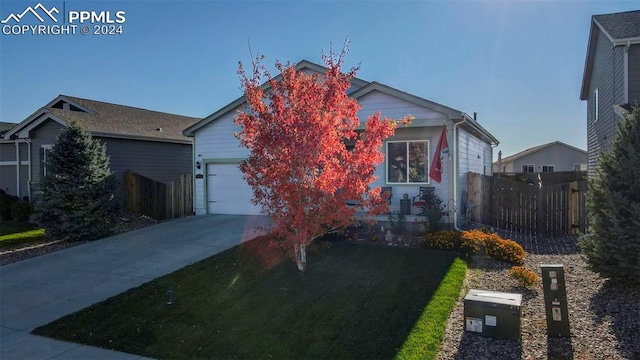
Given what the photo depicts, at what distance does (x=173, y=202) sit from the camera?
576 inches

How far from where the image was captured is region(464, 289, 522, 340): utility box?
4.51 metres

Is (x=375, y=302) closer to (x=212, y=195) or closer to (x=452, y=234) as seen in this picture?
(x=452, y=234)

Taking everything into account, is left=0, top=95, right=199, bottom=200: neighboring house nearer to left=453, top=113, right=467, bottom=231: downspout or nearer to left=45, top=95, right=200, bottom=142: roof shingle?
left=45, top=95, right=200, bottom=142: roof shingle

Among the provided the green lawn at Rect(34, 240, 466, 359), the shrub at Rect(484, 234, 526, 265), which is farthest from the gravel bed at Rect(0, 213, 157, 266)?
the shrub at Rect(484, 234, 526, 265)

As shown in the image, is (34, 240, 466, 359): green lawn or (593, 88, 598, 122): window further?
(593, 88, 598, 122): window

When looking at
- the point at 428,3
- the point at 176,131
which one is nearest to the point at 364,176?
the point at 428,3

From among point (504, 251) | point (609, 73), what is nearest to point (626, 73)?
point (609, 73)

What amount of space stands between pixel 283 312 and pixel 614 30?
1263cm

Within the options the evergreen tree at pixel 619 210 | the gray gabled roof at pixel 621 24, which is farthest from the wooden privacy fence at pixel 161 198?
the gray gabled roof at pixel 621 24

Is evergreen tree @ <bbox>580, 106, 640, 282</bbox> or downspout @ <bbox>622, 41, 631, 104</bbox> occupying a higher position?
downspout @ <bbox>622, 41, 631, 104</bbox>

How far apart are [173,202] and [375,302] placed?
10.8 meters

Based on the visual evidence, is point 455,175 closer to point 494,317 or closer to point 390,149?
point 390,149

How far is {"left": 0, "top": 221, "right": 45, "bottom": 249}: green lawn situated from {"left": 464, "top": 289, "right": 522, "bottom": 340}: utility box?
38.3ft

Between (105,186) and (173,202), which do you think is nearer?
(105,186)
